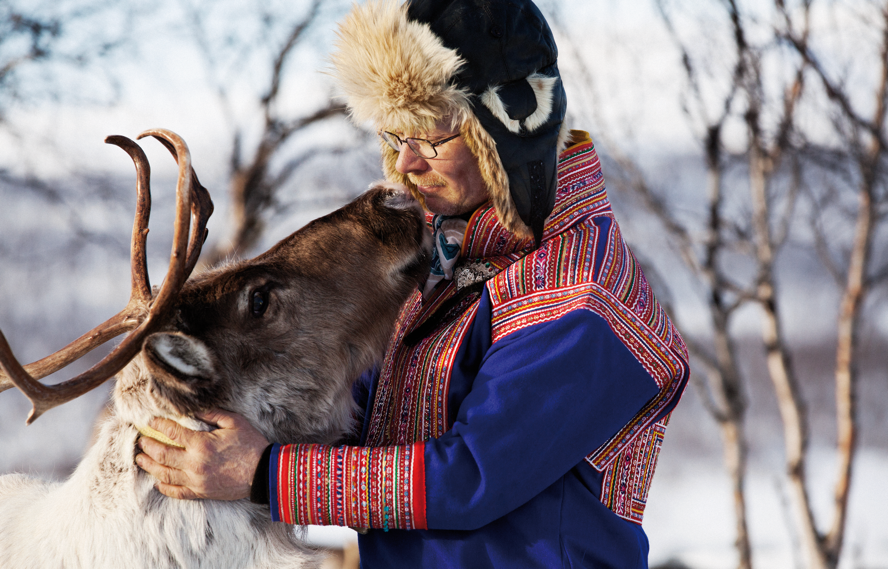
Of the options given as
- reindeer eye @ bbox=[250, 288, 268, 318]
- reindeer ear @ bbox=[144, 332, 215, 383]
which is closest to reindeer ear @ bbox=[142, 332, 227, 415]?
reindeer ear @ bbox=[144, 332, 215, 383]

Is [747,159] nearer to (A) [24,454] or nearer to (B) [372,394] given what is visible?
(B) [372,394]

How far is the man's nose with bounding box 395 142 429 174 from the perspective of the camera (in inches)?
86.2

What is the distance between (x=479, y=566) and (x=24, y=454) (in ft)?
21.2

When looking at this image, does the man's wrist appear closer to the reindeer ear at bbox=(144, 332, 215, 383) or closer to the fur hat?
the reindeer ear at bbox=(144, 332, 215, 383)

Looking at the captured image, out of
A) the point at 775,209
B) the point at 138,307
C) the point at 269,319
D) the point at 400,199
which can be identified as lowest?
the point at 775,209

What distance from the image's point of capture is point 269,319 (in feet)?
7.22

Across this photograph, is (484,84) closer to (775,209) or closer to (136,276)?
(136,276)

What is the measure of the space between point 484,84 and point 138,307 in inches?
48.2

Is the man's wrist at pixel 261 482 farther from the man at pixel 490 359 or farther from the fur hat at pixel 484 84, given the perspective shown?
the fur hat at pixel 484 84

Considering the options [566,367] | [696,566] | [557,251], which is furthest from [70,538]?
[696,566]

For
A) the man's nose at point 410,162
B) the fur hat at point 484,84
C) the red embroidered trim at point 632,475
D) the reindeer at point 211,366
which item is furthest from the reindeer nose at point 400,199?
the red embroidered trim at point 632,475

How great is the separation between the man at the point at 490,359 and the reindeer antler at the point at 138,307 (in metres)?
0.27

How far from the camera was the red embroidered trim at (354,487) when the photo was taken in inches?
69.5

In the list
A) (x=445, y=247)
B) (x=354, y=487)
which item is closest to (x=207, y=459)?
(x=354, y=487)
